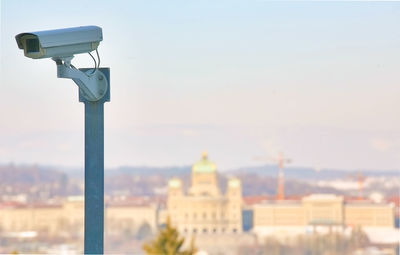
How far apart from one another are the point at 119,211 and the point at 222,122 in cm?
476

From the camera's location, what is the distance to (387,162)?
29.0m

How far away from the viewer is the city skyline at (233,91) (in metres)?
21.9

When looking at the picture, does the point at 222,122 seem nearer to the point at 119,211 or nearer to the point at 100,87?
the point at 119,211

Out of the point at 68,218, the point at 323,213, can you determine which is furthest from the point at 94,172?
the point at 323,213

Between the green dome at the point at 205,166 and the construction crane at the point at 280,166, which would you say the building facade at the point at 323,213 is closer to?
the construction crane at the point at 280,166

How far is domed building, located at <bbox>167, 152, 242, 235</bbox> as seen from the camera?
30.8 metres

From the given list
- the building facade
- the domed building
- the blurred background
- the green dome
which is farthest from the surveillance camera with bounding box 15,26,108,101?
the domed building

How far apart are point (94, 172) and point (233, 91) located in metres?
26.4

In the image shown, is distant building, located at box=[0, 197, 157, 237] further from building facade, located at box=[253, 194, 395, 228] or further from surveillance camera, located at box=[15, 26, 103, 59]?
surveillance camera, located at box=[15, 26, 103, 59]

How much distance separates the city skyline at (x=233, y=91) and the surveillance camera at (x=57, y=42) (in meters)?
17.0

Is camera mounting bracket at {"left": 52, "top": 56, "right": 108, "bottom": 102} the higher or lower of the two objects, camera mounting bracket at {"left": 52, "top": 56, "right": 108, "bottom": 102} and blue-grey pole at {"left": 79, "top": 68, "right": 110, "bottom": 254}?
the higher

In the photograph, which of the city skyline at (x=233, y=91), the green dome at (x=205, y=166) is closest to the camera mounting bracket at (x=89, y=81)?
the city skyline at (x=233, y=91)

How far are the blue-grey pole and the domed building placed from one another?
28813 millimetres

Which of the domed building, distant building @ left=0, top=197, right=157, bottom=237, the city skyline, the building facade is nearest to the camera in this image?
the city skyline
